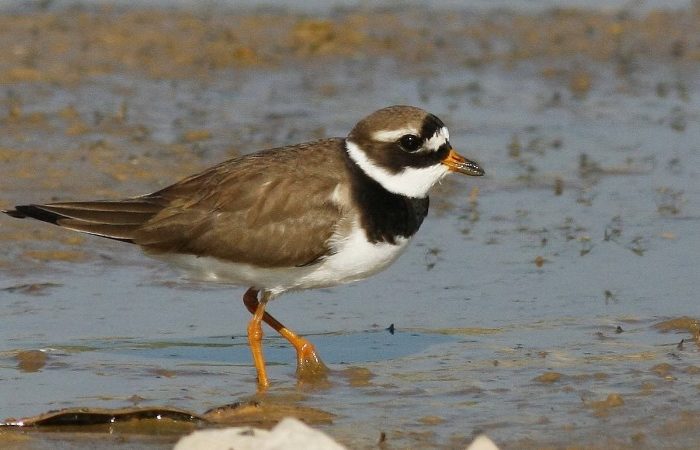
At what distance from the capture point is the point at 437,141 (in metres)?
7.91

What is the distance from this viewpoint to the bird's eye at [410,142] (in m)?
7.88

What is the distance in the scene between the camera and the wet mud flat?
7.29 metres

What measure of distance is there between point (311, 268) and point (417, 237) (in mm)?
2701

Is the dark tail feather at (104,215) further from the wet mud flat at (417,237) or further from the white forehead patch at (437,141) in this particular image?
the white forehead patch at (437,141)

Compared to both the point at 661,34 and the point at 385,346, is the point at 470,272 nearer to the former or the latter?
the point at 385,346

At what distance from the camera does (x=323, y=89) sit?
14211 mm

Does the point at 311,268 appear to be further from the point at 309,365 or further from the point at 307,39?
the point at 307,39

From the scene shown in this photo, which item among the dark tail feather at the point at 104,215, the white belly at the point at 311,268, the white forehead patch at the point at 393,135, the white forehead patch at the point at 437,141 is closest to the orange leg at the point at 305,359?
the white belly at the point at 311,268

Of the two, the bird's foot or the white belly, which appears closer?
the white belly

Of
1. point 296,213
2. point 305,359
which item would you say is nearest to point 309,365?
point 305,359

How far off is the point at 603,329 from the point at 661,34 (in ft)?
27.6

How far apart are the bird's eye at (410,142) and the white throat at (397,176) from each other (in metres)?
0.12

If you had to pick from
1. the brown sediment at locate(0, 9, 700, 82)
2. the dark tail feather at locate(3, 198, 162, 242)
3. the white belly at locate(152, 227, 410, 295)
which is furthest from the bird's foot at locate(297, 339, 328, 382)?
the brown sediment at locate(0, 9, 700, 82)

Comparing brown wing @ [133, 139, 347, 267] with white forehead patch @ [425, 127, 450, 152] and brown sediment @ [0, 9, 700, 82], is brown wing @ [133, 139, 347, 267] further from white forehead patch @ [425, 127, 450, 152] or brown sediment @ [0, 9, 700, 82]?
brown sediment @ [0, 9, 700, 82]
